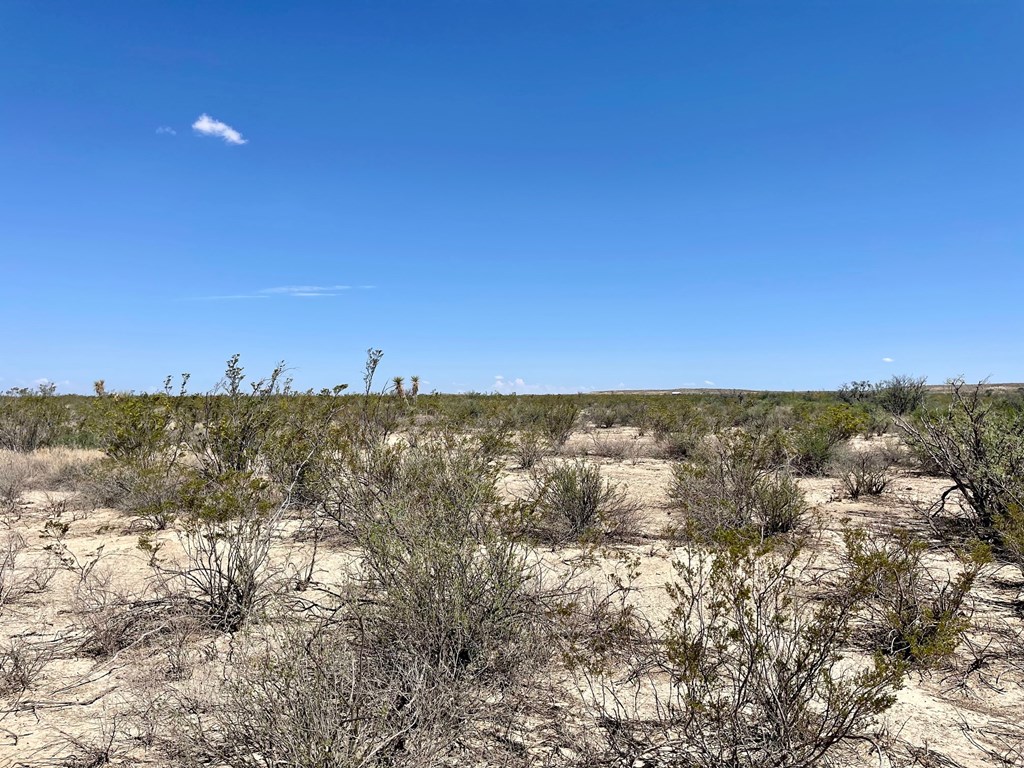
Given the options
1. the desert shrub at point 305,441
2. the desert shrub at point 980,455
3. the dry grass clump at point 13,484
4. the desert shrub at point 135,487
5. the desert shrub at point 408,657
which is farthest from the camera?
the dry grass clump at point 13,484

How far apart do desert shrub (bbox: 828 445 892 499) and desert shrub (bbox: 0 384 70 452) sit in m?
16.1

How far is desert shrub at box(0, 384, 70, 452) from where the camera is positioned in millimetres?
13023

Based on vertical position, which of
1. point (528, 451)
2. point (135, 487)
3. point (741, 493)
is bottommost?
point (135, 487)

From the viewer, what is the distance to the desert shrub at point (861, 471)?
9.71 m

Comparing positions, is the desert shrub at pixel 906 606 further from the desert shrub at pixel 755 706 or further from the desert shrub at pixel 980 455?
the desert shrub at pixel 980 455

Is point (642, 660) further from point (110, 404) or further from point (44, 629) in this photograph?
point (110, 404)

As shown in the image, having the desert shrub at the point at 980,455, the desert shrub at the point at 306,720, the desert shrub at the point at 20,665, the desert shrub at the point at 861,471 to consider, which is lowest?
the desert shrub at the point at 20,665

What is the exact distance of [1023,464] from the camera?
21.3 feet

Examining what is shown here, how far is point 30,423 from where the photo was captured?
13281mm

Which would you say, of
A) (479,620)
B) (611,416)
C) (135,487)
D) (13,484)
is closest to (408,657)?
(479,620)

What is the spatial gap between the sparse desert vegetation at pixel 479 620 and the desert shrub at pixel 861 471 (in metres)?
1.42

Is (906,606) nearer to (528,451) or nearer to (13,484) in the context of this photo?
(528,451)

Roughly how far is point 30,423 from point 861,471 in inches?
663

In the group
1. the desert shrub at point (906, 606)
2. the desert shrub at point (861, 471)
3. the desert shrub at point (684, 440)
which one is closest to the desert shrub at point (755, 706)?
the desert shrub at point (906, 606)
